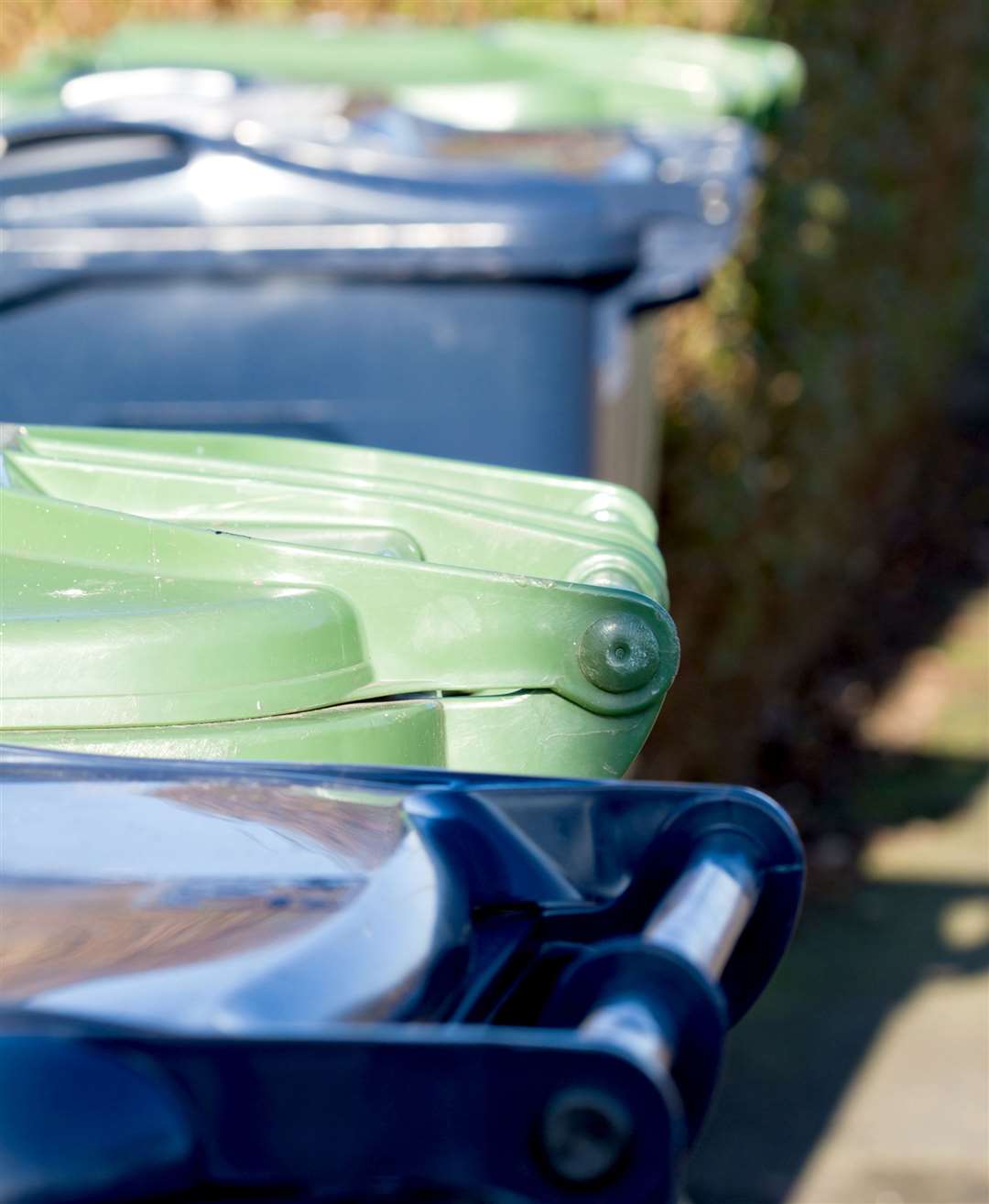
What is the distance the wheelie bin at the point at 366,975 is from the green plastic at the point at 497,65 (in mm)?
2897

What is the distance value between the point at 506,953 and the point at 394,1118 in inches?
13.2

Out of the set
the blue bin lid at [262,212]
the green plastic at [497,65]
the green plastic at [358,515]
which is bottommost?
the green plastic at [497,65]

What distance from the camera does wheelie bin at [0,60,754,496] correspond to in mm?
2637

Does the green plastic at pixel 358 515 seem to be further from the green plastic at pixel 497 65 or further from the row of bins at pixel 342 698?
the green plastic at pixel 497 65

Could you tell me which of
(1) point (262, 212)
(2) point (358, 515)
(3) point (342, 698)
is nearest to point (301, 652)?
(3) point (342, 698)

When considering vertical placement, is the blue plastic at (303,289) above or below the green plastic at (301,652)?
below

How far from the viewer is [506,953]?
1132 millimetres

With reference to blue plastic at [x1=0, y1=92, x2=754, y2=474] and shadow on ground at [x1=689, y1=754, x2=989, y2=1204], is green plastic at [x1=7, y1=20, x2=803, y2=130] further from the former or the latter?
shadow on ground at [x1=689, y1=754, x2=989, y2=1204]

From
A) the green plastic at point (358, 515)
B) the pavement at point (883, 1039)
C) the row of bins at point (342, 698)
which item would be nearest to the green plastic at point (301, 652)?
the row of bins at point (342, 698)

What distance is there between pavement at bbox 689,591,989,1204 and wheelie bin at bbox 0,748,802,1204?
263cm

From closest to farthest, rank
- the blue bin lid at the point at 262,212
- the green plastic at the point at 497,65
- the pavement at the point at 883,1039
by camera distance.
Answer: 1. the blue bin lid at the point at 262,212
2. the pavement at the point at 883,1039
3. the green plastic at the point at 497,65

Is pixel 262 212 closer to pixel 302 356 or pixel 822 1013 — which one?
pixel 302 356

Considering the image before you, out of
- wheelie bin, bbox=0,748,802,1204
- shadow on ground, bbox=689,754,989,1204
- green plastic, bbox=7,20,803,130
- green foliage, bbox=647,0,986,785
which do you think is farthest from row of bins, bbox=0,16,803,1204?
green foliage, bbox=647,0,986,785

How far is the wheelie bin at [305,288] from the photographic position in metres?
2.64
